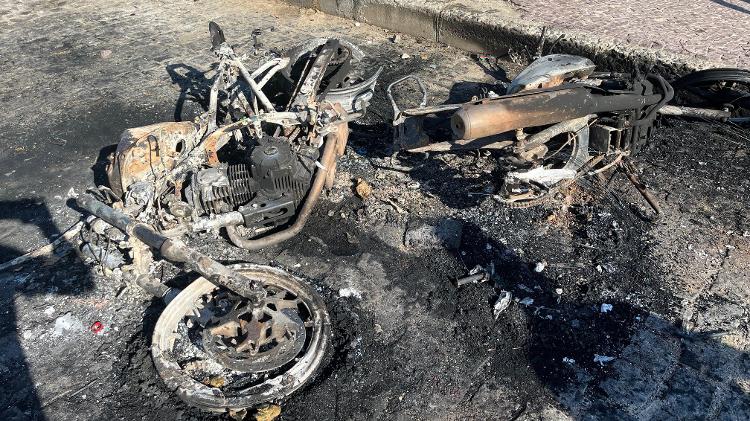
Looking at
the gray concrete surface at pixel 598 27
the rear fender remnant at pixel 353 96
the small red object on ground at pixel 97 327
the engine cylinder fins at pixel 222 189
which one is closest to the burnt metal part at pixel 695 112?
the gray concrete surface at pixel 598 27

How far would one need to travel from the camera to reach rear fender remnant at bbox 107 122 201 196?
203 inches

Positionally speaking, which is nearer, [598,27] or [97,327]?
[97,327]

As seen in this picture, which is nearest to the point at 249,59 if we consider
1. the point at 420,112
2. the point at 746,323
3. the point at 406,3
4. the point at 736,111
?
the point at 406,3

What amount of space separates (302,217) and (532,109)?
7.33ft

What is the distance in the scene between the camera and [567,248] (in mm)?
4934

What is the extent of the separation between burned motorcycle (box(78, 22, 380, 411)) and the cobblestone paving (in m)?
3.30

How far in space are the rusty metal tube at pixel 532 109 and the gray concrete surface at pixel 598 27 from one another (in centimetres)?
205

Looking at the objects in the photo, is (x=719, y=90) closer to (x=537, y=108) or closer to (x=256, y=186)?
(x=537, y=108)

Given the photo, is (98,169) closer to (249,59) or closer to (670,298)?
(249,59)

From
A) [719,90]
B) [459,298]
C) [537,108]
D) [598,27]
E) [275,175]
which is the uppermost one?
[537,108]

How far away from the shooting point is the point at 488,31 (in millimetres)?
7879

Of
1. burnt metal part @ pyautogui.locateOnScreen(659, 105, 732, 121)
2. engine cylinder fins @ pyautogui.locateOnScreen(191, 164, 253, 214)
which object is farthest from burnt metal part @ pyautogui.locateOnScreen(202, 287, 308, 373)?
burnt metal part @ pyautogui.locateOnScreen(659, 105, 732, 121)

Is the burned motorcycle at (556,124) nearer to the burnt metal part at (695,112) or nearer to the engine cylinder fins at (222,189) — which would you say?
the burnt metal part at (695,112)

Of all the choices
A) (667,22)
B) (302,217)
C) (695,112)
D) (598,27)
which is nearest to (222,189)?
(302,217)
